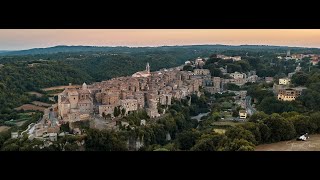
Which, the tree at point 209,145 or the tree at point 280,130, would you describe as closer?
the tree at point 280,130

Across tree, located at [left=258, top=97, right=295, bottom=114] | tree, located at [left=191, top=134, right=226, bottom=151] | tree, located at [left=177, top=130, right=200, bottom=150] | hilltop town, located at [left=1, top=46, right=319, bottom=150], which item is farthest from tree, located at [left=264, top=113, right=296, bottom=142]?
tree, located at [left=258, top=97, right=295, bottom=114]

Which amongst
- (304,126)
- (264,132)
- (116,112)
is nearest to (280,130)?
(264,132)

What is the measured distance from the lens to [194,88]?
39.2 ft

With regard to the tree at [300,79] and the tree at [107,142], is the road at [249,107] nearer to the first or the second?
the tree at [300,79]

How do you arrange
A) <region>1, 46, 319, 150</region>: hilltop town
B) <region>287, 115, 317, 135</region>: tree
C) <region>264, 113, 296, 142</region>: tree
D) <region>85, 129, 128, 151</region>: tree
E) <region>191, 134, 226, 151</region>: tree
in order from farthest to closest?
<region>1, 46, 319, 150</region>: hilltop town → <region>85, 129, 128, 151</region>: tree → <region>191, 134, 226, 151</region>: tree → <region>287, 115, 317, 135</region>: tree → <region>264, 113, 296, 142</region>: tree

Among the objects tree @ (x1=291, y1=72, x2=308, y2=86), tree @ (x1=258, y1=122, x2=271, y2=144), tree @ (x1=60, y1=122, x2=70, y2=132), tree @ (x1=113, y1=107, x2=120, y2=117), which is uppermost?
tree @ (x1=258, y1=122, x2=271, y2=144)

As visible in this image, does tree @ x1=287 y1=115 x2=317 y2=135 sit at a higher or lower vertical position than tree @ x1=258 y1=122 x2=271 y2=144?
higher

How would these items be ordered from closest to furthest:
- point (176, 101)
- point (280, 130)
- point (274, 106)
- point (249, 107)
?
point (280, 130) → point (274, 106) → point (249, 107) → point (176, 101)

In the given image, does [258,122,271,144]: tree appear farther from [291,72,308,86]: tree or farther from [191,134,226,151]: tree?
[291,72,308,86]: tree

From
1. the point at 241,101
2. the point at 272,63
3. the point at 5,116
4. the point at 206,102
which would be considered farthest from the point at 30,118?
the point at 272,63

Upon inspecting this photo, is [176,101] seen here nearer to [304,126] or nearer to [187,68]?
[187,68]

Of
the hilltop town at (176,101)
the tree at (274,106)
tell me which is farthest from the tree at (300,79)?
the tree at (274,106)
